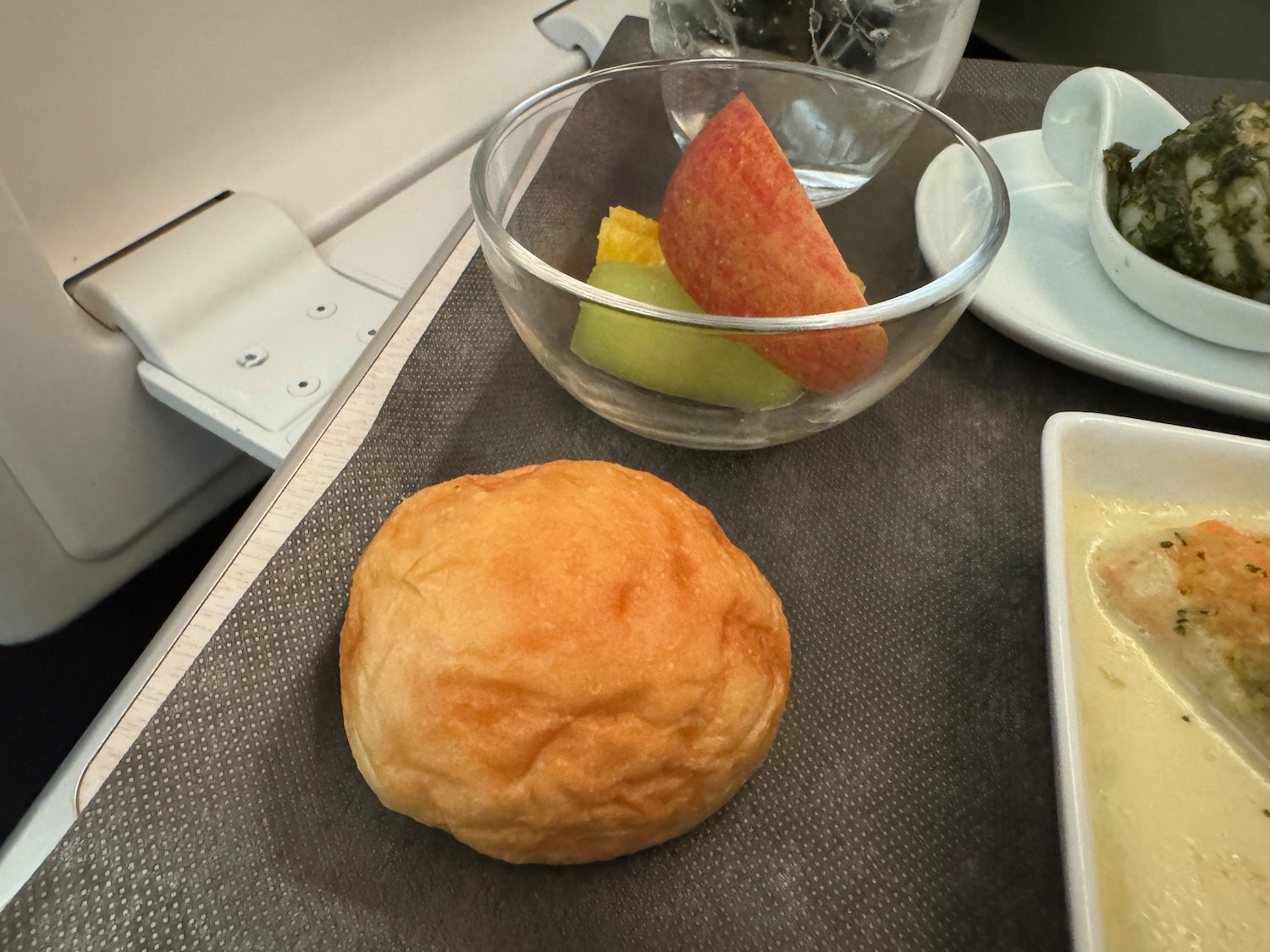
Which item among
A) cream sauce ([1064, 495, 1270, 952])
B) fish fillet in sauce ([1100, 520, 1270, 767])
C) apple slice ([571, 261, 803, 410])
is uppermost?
apple slice ([571, 261, 803, 410])

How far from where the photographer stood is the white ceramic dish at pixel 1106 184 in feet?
1.75

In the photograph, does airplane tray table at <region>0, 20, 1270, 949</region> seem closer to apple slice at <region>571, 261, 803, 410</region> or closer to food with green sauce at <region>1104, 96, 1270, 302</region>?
apple slice at <region>571, 261, 803, 410</region>

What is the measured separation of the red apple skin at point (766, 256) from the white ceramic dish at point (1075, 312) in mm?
157

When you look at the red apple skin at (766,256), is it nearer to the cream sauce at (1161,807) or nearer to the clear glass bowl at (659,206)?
the clear glass bowl at (659,206)

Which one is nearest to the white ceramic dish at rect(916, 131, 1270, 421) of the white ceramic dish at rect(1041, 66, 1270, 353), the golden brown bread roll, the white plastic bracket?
the white ceramic dish at rect(1041, 66, 1270, 353)

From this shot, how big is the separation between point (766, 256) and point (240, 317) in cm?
46

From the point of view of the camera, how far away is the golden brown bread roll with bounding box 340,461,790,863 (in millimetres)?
331

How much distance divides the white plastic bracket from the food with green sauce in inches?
23.5

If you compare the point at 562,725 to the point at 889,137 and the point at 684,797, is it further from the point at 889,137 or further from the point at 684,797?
the point at 889,137

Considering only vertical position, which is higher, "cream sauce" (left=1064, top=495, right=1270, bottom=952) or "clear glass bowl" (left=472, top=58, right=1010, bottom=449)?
"clear glass bowl" (left=472, top=58, right=1010, bottom=449)

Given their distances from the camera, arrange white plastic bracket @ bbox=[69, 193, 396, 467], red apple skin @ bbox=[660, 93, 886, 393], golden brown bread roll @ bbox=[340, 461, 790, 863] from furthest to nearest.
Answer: white plastic bracket @ bbox=[69, 193, 396, 467] < red apple skin @ bbox=[660, 93, 886, 393] < golden brown bread roll @ bbox=[340, 461, 790, 863]

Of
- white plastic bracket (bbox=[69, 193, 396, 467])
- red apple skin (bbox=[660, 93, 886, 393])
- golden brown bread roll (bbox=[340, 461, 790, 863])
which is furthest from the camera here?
white plastic bracket (bbox=[69, 193, 396, 467])

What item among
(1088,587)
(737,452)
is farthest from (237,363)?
(1088,587)

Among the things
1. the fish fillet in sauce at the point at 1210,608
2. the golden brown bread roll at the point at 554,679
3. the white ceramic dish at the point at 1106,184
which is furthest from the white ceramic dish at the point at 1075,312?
the golden brown bread roll at the point at 554,679
